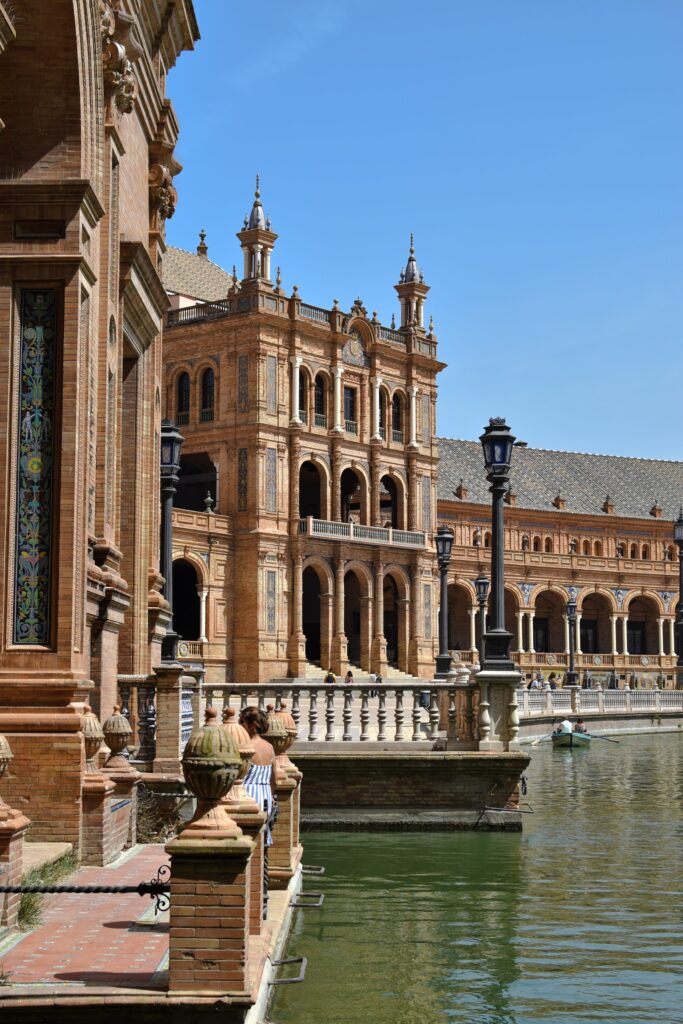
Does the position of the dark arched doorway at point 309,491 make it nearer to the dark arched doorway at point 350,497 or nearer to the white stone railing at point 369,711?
the dark arched doorway at point 350,497

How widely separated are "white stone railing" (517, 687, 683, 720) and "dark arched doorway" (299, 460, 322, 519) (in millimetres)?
16375

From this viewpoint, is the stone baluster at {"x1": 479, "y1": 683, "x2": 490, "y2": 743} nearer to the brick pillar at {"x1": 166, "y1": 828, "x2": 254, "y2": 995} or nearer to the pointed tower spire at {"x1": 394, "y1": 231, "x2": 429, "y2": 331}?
Result: the brick pillar at {"x1": 166, "y1": 828, "x2": 254, "y2": 995}

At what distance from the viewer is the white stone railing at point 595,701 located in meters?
49.2

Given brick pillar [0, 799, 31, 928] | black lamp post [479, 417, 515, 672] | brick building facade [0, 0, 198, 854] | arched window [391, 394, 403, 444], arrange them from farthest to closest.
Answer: arched window [391, 394, 403, 444]
black lamp post [479, 417, 515, 672]
brick building facade [0, 0, 198, 854]
brick pillar [0, 799, 31, 928]

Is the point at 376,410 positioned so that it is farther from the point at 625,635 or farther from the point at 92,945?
the point at 92,945

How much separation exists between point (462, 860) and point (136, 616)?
4.89 meters

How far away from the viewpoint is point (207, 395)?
61.9m

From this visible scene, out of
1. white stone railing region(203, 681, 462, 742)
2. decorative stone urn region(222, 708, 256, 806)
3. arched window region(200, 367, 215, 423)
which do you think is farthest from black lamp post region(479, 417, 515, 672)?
arched window region(200, 367, 215, 423)

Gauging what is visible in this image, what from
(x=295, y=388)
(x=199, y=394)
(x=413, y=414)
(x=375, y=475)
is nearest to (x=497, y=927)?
(x=295, y=388)

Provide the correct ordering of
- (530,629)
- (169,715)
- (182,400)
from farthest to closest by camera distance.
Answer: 1. (530,629)
2. (182,400)
3. (169,715)

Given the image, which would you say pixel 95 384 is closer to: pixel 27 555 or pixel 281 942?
pixel 27 555

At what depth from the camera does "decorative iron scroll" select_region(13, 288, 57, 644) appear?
1152 cm

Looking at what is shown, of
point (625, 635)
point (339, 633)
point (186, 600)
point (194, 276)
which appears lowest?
point (339, 633)

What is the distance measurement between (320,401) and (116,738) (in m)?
51.9
